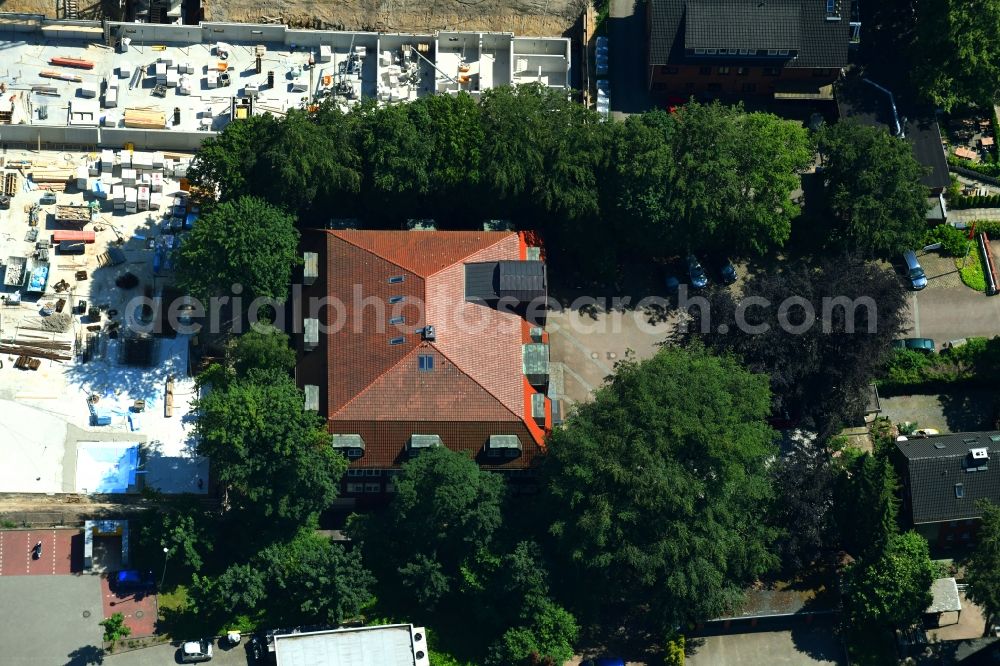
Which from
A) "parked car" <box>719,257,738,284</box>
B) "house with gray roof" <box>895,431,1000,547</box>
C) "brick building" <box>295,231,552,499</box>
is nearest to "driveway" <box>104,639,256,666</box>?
"brick building" <box>295,231,552,499</box>

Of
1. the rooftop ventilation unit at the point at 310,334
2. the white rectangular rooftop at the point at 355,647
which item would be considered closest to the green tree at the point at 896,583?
the white rectangular rooftop at the point at 355,647

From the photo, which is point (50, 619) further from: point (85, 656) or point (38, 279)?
point (38, 279)

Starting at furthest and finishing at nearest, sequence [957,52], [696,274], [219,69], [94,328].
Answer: [219,69], [696,274], [957,52], [94,328]

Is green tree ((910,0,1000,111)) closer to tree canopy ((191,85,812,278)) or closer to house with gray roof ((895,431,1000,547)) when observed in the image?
tree canopy ((191,85,812,278))

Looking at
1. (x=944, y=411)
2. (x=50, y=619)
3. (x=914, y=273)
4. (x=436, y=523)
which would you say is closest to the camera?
(x=436, y=523)

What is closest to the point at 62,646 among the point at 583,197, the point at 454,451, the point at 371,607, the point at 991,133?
the point at 371,607

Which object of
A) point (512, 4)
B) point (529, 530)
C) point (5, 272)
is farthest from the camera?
point (512, 4)

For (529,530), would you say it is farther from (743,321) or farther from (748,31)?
(748,31)

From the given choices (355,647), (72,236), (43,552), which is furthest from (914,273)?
(43,552)
